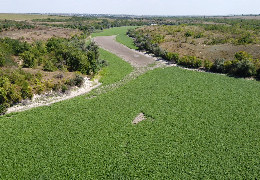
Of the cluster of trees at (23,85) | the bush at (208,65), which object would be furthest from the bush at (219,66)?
the cluster of trees at (23,85)

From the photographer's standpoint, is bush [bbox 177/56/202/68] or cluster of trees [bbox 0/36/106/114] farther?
bush [bbox 177/56/202/68]

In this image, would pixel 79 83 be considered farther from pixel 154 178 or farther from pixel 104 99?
pixel 154 178

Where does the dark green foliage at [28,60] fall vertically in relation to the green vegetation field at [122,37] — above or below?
below

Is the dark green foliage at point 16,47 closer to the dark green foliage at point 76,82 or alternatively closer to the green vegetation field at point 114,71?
the dark green foliage at point 76,82

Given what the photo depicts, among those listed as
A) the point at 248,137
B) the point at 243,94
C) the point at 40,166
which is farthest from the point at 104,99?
the point at 243,94

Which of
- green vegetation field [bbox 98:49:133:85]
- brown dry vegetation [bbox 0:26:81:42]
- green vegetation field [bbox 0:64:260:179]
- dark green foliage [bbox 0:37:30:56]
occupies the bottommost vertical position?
green vegetation field [bbox 0:64:260:179]

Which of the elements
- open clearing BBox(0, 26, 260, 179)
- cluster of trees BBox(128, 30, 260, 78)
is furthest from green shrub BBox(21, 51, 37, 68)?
cluster of trees BBox(128, 30, 260, 78)

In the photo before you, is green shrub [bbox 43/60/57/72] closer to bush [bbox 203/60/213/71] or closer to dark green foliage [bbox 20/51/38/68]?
dark green foliage [bbox 20/51/38/68]

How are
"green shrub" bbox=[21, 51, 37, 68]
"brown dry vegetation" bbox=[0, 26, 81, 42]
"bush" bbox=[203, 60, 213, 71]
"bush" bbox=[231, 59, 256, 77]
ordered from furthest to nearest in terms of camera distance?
"brown dry vegetation" bbox=[0, 26, 81, 42], "bush" bbox=[203, 60, 213, 71], "green shrub" bbox=[21, 51, 37, 68], "bush" bbox=[231, 59, 256, 77]
